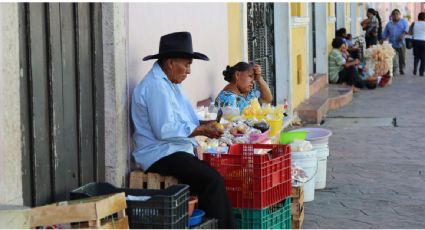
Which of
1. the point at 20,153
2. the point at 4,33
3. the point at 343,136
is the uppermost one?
the point at 4,33

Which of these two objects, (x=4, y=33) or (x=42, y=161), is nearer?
(x=4, y=33)

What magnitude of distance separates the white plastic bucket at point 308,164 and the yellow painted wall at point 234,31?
2.22 metres

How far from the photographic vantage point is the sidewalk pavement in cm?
693

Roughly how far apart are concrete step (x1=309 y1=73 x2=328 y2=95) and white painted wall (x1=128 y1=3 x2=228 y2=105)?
6323 mm

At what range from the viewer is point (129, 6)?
610cm

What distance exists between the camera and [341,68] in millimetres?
17328

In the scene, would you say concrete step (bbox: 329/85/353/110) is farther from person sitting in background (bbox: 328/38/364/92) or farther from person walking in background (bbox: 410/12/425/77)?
person walking in background (bbox: 410/12/425/77)

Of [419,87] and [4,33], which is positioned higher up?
[4,33]

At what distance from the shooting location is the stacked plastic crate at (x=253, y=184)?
224 inches

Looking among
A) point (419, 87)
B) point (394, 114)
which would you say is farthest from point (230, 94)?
point (419, 87)

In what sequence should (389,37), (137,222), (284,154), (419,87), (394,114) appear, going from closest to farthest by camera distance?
(137,222) < (284,154) < (394,114) < (419,87) < (389,37)

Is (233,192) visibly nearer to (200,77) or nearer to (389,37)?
(200,77)

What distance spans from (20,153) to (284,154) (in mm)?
2148

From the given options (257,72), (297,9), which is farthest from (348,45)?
(257,72)
